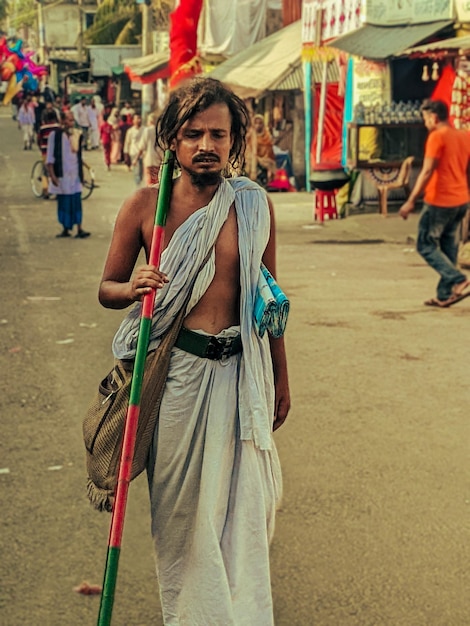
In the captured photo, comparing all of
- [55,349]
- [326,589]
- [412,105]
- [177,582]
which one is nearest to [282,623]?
[326,589]

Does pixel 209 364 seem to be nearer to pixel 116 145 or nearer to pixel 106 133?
pixel 106 133

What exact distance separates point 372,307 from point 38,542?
6.24 metres

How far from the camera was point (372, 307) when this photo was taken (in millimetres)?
10812

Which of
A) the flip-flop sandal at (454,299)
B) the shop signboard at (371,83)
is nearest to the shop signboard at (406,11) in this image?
the shop signboard at (371,83)

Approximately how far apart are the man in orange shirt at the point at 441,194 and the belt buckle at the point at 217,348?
738 centimetres

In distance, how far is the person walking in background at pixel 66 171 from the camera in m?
16.3

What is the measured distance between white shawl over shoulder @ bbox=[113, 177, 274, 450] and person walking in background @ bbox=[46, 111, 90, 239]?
12.8 meters

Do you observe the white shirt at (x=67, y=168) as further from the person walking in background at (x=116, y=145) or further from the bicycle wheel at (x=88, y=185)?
the person walking in background at (x=116, y=145)

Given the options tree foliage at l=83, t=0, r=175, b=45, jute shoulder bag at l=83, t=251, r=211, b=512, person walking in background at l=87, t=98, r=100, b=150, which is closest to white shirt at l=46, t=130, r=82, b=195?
jute shoulder bag at l=83, t=251, r=211, b=512

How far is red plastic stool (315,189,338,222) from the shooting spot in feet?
62.0

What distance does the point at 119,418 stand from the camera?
369 centimetres

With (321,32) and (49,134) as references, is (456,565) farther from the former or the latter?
(321,32)

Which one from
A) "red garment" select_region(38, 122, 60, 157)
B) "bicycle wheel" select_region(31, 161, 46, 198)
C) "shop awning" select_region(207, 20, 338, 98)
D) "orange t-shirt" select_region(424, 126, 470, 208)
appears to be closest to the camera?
"orange t-shirt" select_region(424, 126, 470, 208)

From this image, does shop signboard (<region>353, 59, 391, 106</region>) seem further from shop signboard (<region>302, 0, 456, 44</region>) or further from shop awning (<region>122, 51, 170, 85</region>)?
shop awning (<region>122, 51, 170, 85</region>)
